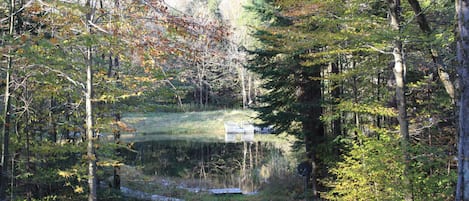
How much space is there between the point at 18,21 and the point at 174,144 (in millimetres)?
18402

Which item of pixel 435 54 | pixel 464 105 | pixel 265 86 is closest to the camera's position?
pixel 464 105

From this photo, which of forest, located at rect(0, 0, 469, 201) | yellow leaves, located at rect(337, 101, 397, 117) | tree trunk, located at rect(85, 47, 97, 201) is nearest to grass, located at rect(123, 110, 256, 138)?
forest, located at rect(0, 0, 469, 201)

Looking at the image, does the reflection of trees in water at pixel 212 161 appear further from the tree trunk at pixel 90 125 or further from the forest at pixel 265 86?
the tree trunk at pixel 90 125

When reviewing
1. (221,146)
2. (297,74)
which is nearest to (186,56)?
(297,74)

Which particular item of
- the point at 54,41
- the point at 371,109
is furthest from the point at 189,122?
the point at 54,41

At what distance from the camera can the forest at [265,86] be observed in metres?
5.36

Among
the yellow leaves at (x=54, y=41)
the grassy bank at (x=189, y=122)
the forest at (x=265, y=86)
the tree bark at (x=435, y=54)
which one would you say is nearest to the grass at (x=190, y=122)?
the grassy bank at (x=189, y=122)

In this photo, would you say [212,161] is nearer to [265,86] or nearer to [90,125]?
[265,86]

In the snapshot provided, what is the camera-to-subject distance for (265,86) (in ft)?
36.9

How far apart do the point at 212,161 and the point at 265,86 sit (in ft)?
28.8

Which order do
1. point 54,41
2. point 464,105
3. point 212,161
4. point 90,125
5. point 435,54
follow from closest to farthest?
point 464,105 → point 54,41 → point 90,125 → point 435,54 → point 212,161

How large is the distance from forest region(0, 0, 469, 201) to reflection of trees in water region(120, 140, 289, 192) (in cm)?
106

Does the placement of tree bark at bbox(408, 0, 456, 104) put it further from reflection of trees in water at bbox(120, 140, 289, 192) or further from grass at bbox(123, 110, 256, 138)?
grass at bbox(123, 110, 256, 138)

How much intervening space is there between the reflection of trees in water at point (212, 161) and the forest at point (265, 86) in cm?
106
